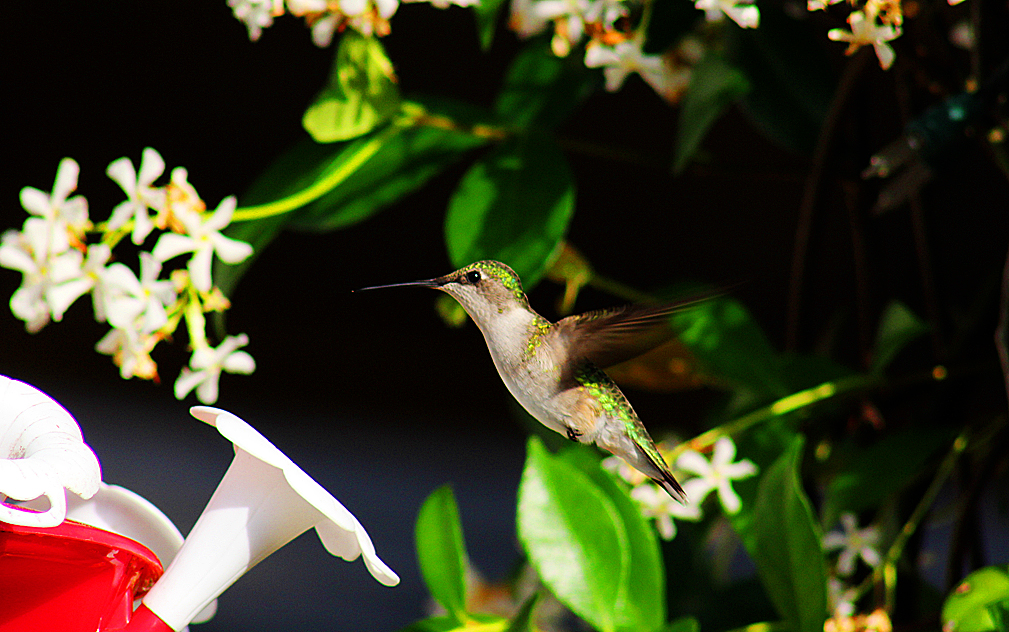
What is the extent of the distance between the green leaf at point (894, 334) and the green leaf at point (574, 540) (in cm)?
19

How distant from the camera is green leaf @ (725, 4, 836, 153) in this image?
46 centimetres

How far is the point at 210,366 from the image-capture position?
29 cm

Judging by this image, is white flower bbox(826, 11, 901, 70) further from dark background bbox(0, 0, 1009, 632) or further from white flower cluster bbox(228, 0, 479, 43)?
dark background bbox(0, 0, 1009, 632)

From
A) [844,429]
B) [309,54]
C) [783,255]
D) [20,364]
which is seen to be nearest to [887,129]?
[783,255]

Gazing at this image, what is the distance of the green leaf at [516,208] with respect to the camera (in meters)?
0.31

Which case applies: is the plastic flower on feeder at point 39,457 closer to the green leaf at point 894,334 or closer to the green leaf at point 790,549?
the green leaf at point 790,549

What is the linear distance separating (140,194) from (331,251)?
Answer: 0.89 m

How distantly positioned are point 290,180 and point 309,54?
71 cm

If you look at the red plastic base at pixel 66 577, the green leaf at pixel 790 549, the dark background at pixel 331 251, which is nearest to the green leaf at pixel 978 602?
the green leaf at pixel 790 549

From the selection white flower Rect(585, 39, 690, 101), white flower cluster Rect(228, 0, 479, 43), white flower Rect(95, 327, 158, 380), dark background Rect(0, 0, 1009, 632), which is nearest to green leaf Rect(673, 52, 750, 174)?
white flower Rect(585, 39, 690, 101)

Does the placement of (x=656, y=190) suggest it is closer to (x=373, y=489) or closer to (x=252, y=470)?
(x=373, y=489)

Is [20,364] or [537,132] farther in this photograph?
[20,364]

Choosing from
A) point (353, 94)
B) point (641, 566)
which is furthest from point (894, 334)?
point (353, 94)

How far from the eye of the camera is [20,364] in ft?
3.82
